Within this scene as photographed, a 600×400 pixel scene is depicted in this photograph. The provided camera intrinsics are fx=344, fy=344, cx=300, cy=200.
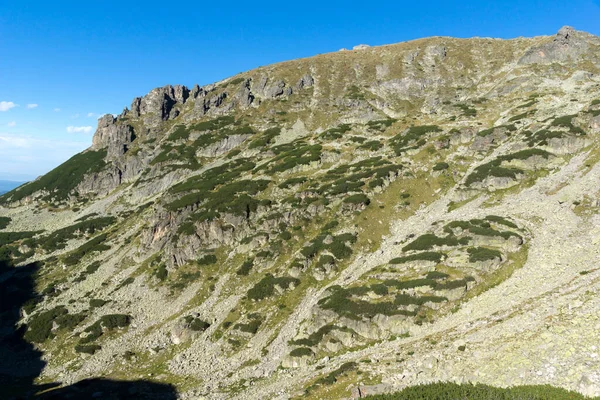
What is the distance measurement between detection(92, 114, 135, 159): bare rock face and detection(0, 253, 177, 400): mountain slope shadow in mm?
74012

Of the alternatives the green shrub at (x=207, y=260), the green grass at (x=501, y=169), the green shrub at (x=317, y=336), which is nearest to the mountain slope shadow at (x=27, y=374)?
the green shrub at (x=317, y=336)

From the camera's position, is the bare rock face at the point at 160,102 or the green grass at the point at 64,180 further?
the bare rock face at the point at 160,102

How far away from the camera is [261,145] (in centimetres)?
11475

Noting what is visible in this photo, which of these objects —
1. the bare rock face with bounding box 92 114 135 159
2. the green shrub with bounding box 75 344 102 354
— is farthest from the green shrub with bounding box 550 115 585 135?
the bare rock face with bounding box 92 114 135 159

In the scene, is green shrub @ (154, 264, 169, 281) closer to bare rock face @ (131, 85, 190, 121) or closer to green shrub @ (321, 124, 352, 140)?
green shrub @ (321, 124, 352, 140)

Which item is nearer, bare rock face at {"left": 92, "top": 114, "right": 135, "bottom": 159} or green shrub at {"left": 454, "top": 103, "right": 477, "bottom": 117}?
green shrub at {"left": 454, "top": 103, "right": 477, "bottom": 117}

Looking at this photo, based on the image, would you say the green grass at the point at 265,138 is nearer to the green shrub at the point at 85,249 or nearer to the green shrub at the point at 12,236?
the green shrub at the point at 85,249

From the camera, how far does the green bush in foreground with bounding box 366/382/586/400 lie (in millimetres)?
21266

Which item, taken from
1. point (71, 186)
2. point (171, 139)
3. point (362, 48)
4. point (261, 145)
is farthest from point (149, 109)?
point (362, 48)

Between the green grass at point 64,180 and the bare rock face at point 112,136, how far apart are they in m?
5.88

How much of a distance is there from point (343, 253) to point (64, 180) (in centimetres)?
12383

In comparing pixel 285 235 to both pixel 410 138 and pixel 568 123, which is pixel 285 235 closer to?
pixel 410 138

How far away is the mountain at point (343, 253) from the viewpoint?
107 ft

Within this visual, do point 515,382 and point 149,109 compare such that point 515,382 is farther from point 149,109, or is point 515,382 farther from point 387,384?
point 149,109
